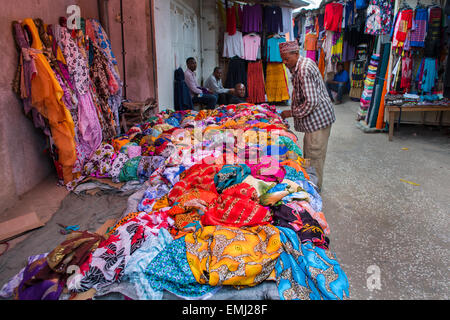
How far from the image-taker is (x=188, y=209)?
2156 millimetres

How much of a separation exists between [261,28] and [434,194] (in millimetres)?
7346

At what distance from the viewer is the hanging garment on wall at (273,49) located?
9656mm

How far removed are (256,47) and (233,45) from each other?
73 cm

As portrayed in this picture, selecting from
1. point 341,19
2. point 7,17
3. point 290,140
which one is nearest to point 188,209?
point 290,140

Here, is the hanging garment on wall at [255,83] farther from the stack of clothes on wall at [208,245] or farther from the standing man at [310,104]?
the stack of clothes on wall at [208,245]

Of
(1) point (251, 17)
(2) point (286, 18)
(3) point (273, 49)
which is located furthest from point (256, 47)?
(2) point (286, 18)

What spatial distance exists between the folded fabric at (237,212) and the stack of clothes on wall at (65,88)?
2052 mm

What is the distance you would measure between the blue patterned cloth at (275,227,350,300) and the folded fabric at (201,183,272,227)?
215 mm

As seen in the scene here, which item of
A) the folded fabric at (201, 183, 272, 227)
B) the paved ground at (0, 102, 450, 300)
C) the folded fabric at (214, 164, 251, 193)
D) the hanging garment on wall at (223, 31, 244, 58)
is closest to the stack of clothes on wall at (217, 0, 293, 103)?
the hanging garment on wall at (223, 31, 244, 58)

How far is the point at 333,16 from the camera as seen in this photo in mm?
9773

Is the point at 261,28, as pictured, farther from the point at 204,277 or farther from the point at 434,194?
the point at 204,277

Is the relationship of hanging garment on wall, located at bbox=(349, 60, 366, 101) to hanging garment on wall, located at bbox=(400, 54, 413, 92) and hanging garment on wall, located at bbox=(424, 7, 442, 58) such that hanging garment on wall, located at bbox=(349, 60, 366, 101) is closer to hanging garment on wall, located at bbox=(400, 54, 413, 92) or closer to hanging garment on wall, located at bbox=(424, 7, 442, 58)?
hanging garment on wall, located at bbox=(400, 54, 413, 92)

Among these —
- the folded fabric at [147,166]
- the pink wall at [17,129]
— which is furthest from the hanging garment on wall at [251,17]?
the folded fabric at [147,166]

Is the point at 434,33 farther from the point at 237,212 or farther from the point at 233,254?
the point at 233,254
